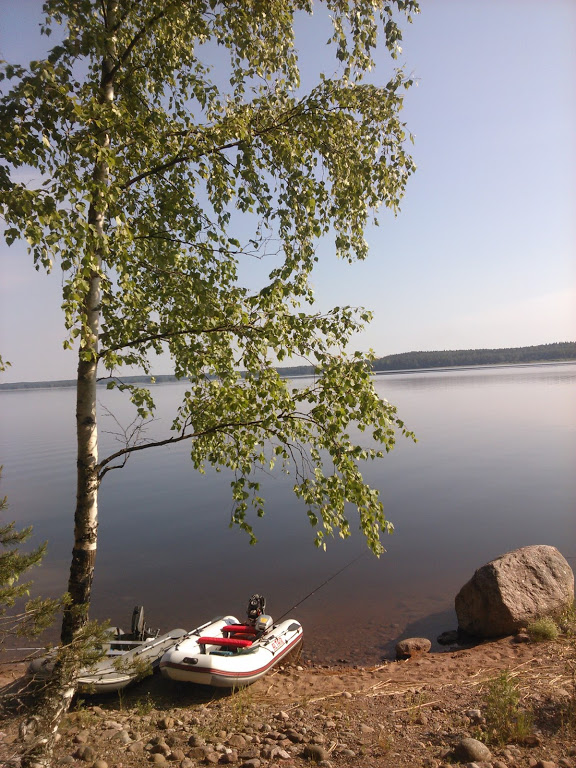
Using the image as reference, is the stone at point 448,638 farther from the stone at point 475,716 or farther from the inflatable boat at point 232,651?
the stone at point 475,716

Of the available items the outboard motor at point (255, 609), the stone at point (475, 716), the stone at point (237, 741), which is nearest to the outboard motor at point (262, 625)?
the outboard motor at point (255, 609)

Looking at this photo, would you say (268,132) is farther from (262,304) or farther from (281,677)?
(281,677)

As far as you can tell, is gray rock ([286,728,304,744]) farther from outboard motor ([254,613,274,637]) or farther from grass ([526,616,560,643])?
grass ([526,616,560,643])

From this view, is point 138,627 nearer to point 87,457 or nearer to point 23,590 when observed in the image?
point 87,457

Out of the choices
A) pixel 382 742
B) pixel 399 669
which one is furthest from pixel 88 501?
pixel 399 669

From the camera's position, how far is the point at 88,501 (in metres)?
6.06

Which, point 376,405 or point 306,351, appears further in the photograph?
point 306,351

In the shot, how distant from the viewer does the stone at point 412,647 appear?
395 inches

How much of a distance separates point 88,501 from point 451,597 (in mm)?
9499

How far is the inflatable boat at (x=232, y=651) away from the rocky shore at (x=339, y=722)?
30cm

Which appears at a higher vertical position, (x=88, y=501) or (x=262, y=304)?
(x=262, y=304)

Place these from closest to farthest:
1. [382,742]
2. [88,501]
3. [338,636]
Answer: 1. [382,742]
2. [88,501]
3. [338,636]

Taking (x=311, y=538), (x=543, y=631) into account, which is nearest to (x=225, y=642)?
(x=543, y=631)

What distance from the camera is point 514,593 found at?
34.1 feet
